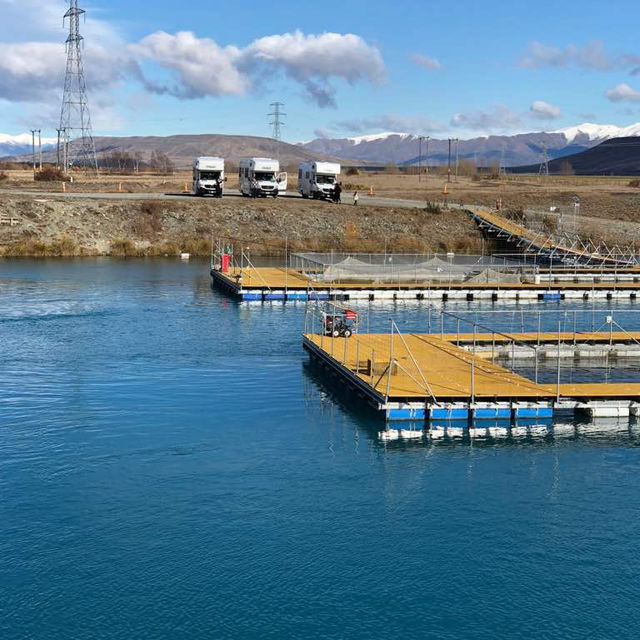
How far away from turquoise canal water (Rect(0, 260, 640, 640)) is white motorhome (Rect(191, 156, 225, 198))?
73.0 metres

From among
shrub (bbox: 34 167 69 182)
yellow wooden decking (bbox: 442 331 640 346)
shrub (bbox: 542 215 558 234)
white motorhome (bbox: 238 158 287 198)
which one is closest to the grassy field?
shrub (bbox: 542 215 558 234)

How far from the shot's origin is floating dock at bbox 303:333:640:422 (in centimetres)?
3691

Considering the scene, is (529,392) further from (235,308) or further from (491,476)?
(235,308)

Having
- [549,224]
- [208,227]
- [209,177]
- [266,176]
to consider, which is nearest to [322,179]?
[266,176]

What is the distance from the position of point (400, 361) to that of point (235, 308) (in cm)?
2631

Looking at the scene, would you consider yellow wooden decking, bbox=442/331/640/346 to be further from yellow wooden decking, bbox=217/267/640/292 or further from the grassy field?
the grassy field

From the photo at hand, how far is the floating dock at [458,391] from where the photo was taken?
36.9 m

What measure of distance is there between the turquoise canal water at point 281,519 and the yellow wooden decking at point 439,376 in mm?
2096

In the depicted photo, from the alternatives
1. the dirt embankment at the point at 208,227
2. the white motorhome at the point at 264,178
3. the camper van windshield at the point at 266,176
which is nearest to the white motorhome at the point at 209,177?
the dirt embankment at the point at 208,227

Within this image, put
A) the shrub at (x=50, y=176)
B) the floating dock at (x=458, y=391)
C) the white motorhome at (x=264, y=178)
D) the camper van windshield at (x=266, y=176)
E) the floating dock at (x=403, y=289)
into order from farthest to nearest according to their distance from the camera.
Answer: the shrub at (x=50, y=176)
the camper van windshield at (x=266, y=176)
the white motorhome at (x=264, y=178)
the floating dock at (x=403, y=289)
the floating dock at (x=458, y=391)

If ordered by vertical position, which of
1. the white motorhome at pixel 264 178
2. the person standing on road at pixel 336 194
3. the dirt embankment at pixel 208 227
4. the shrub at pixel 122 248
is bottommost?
the shrub at pixel 122 248

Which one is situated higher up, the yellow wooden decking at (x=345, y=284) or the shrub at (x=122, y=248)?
the shrub at (x=122, y=248)

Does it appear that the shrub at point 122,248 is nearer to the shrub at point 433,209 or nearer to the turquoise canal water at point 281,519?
the shrub at point 433,209

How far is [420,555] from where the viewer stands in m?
25.1
